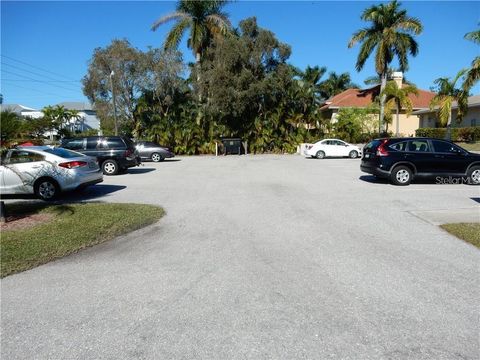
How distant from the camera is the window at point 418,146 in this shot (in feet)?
39.9

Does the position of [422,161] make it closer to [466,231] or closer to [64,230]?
[466,231]

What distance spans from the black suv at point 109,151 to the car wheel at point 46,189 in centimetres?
663

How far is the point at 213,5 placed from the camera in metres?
31.5

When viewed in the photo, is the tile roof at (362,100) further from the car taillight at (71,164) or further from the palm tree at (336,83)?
the car taillight at (71,164)

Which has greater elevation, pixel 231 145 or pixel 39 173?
pixel 231 145

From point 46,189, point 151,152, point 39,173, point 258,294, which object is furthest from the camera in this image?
point 151,152

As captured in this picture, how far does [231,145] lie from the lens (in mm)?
30750

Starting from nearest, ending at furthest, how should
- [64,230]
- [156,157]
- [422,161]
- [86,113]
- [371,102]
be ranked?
[64,230], [422,161], [156,157], [371,102], [86,113]

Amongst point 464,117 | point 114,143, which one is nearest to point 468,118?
point 464,117

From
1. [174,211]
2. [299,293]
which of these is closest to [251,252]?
[299,293]

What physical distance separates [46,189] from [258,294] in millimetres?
8208

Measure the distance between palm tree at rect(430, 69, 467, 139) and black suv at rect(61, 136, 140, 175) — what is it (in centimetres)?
1942

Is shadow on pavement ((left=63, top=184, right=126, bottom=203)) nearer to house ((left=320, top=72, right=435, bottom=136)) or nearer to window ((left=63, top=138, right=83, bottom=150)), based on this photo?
window ((left=63, top=138, right=83, bottom=150))

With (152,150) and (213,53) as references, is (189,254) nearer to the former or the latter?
(152,150)
